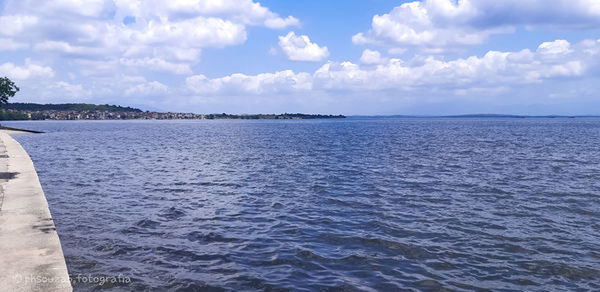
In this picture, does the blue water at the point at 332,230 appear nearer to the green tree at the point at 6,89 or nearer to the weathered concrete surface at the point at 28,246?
the weathered concrete surface at the point at 28,246

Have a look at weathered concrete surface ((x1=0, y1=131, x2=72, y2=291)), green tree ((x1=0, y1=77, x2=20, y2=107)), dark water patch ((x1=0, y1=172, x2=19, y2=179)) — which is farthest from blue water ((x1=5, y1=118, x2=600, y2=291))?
green tree ((x1=0, y1=77, x2=20, y2=107))

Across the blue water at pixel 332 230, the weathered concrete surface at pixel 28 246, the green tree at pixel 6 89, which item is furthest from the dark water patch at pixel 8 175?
the green tree at pixel 6 89

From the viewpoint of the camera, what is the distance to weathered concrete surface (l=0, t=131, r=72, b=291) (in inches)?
349

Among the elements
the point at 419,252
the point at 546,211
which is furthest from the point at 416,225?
the point at 546,211

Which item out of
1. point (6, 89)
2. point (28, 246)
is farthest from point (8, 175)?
point (6, 89)

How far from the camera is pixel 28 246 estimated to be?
11.2 m

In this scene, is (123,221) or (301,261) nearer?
(301,261)

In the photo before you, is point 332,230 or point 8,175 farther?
point 8,175

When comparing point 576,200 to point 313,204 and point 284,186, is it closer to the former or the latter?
point 313,204

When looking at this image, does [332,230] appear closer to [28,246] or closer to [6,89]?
[28,246]

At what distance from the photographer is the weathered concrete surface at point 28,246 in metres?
8.87

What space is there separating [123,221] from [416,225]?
480 inches

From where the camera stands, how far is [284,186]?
26.6 meters

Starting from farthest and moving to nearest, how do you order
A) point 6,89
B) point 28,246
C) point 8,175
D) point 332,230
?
1. point 6,89
2. point 8,175
3. point 332,230
4. point 28,246
